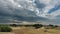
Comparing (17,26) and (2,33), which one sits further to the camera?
(17,26)

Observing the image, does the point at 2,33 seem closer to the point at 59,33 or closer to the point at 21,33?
the point at 21,33

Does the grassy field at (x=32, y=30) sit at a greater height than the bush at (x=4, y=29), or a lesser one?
lesser

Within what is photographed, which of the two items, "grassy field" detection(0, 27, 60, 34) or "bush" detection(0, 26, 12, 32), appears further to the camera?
"bush" detection(0, 26, 12, 32)

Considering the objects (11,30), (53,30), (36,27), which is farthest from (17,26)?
(53,30)

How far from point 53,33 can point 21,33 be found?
4.89m

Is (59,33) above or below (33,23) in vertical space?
below

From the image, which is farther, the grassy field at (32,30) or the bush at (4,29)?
the bush at (4,29)

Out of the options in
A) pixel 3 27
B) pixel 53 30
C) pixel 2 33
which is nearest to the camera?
pixel 2 33

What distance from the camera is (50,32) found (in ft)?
102

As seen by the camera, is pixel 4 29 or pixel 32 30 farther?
pixel 4 29

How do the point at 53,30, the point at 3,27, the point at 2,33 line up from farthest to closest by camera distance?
1. the point at 53,30
2. the point at 3,27
3. the point at 2,33

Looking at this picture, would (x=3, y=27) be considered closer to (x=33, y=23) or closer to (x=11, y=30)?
(x=11, y=30)

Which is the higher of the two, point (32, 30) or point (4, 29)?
point (4, 29)

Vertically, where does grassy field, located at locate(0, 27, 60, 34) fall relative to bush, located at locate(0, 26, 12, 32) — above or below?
below
